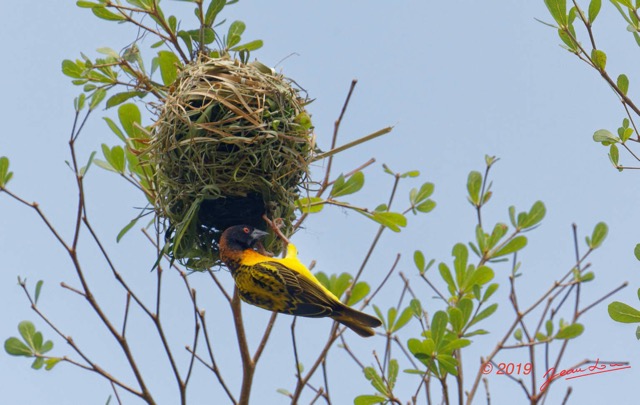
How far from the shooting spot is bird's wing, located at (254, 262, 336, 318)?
359 centimetres

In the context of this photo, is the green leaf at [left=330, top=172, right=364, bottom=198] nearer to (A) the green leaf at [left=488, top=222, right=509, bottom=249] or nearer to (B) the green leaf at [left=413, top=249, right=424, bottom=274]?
(B) the green leaf at [left=413, top=249, right=424, bottom=274]

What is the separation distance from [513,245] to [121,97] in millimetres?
1778

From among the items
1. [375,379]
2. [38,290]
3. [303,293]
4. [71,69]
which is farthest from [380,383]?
[71,69]

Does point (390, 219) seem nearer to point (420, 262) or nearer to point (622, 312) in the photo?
point (420, 262)

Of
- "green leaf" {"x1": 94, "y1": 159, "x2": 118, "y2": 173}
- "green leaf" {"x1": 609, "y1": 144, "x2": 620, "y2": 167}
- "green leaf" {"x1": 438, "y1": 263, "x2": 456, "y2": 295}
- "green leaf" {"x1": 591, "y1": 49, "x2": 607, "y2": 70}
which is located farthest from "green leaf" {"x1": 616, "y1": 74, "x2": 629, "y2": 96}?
"green leaf" {"x1": 94, "y1": 159, "x2": 118, "y2": 173}

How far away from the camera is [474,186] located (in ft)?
13.1

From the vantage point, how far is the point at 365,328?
3637 millimetres

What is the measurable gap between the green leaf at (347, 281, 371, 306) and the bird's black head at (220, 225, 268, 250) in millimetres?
526

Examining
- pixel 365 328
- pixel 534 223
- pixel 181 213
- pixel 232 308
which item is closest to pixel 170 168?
pixel 181 213

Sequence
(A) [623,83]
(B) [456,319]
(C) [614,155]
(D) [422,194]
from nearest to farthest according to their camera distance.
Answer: (A) [623,83] → (C) [614,155] → (B) [456,319] → (D) [422,194]

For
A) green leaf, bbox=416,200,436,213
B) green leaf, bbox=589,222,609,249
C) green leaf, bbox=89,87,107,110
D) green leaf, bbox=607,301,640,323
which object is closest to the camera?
green leaf, bbox=607,301,640,323

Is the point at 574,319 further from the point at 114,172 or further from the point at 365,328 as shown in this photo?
the point at 114,172

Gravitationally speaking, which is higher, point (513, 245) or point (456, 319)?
point (513, 245)

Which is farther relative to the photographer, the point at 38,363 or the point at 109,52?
the point at 109,52
